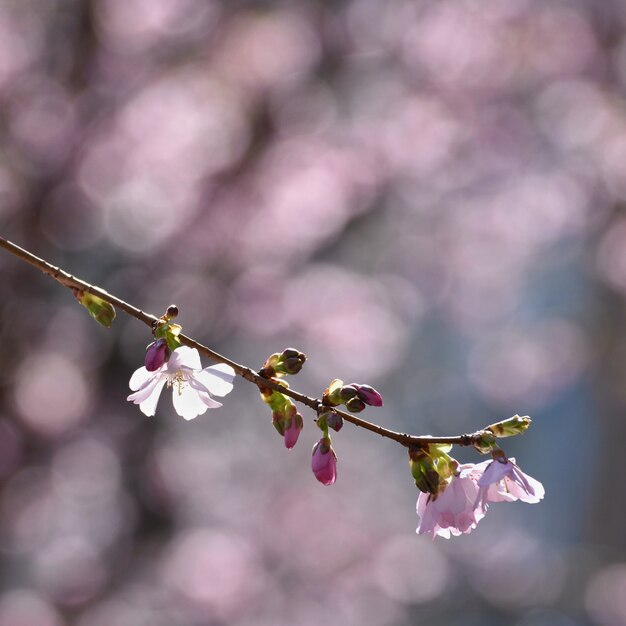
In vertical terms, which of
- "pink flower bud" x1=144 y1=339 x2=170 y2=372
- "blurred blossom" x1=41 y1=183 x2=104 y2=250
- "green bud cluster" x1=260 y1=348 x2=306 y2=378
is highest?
"blurred blossom" x1=41 y1=183 x2=104 y2=250

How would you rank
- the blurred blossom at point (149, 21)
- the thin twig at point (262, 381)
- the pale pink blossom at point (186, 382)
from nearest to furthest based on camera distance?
the thin twig at point (262, 381) → the pale pink blossom at point (186, 382) → the blurred blossom at point (149, 21)

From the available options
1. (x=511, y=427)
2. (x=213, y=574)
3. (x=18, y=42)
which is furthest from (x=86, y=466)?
(x=511, y=427)

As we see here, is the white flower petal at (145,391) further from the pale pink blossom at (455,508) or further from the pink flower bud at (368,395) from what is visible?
the pale pink blossom at (455,508)

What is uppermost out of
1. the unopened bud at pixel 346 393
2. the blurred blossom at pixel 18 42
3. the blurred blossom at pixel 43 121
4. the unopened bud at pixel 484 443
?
the blurred blossom at pixel 18 42

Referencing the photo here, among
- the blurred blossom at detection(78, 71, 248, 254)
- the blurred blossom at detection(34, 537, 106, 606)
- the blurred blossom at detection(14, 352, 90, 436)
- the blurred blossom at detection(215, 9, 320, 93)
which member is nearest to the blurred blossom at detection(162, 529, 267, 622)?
the blurred blossom at detection(34, 537, 106, 606)

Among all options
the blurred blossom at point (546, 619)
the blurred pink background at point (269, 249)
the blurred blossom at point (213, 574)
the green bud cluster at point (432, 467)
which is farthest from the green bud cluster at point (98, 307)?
the blurred blossom at point (546, 619)

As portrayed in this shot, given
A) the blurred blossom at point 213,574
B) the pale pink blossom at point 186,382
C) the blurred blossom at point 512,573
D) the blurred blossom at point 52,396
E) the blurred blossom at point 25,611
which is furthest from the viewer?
the blurred blossom at point 512,573

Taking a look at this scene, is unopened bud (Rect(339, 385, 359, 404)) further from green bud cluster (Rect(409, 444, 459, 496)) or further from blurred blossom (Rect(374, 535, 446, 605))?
blurred blossom (Rect(374, 535, 446, 605))

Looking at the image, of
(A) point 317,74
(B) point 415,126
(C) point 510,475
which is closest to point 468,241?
(B) point 415,126
